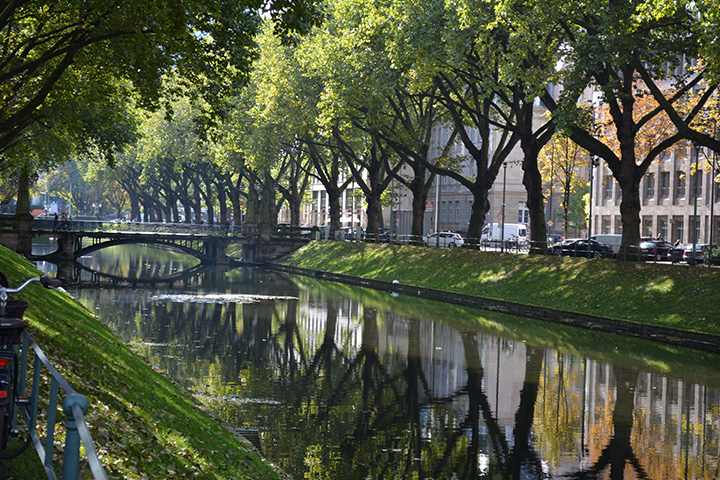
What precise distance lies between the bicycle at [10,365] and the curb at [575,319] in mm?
22863

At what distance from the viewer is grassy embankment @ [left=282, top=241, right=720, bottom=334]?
29.0 metres

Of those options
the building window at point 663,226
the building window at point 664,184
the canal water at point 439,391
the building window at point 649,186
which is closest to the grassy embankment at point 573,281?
the canal water at point 439,391

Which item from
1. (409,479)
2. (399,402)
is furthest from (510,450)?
(399,402)

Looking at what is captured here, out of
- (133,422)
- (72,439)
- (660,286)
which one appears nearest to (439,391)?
(133,422)

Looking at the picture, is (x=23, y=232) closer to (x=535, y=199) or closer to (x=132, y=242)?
(x=132, y=242)

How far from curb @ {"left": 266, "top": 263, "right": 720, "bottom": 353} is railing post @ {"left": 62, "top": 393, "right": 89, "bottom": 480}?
24.4 m

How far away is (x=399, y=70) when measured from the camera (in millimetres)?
40469

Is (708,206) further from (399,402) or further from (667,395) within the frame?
(399,402)

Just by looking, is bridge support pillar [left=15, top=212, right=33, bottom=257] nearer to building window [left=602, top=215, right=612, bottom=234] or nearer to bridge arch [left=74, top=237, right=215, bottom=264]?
bridge arch [left=74, top=237, right=215, bottom=264]

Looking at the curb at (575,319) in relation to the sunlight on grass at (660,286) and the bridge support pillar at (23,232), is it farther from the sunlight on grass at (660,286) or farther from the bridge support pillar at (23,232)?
the bridge support pillar at (23,232)

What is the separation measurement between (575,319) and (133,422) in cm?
2491

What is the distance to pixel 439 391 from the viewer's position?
726 inches

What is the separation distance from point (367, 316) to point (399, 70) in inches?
550

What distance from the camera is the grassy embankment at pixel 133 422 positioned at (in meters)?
8.23
